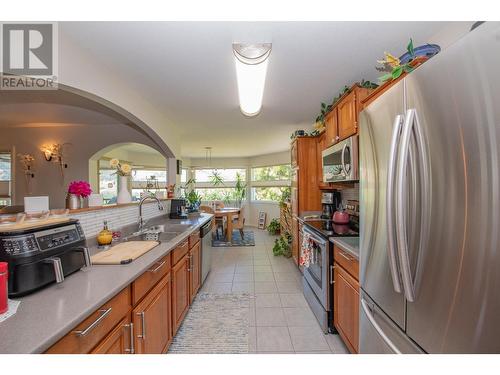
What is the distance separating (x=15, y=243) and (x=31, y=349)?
49 centimetres

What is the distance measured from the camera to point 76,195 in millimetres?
1592

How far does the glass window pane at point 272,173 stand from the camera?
666cm

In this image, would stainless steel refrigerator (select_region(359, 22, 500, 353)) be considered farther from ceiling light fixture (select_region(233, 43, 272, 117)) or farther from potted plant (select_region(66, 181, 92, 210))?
potted plant (select_region(66, 181, 92, 210))

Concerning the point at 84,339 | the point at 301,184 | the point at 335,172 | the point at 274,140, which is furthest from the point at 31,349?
the point at 274,140

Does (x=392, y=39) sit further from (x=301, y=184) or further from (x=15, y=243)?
(x=15, y=243)

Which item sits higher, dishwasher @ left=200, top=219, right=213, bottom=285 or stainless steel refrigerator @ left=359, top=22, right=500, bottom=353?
stainless steel refrigerator @ left=359, top=22, right=500, bottom=353

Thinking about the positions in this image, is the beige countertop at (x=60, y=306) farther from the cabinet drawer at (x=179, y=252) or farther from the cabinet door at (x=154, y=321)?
the cabinet drawer at (x=179, y=252)

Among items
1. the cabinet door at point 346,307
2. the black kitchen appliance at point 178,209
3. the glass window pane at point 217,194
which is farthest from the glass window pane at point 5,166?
the cabinet door at point 346,307

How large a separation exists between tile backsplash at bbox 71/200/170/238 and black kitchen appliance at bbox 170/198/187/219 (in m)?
0.56

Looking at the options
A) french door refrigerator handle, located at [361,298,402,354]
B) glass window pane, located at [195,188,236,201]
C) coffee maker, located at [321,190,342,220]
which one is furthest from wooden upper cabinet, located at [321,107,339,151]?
glass window pane, located at [195,188,236,201]

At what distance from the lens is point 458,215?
2.23 feet

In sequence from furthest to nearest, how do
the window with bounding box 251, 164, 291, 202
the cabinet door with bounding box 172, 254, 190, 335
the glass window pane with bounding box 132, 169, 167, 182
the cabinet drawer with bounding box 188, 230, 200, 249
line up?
1. the window with bounding box 251, 164, 291, 202
2. the glass window pane with bounding box 132, 169, 167, 182
3. the cabinet drawer with bounding box 188, 230, 200, 249
4. the cabinet door with bounding box 172, 254, 190, 335

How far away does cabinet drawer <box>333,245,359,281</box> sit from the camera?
143 centimetres

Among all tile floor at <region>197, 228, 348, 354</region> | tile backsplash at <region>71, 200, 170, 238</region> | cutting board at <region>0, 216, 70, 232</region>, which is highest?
cutting board at <region>0, 216, 70, 232</region>
